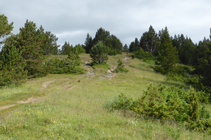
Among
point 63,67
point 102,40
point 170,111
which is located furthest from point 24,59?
point 102,40

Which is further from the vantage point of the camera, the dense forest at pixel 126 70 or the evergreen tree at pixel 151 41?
the evergreen tree at pixel 151 41

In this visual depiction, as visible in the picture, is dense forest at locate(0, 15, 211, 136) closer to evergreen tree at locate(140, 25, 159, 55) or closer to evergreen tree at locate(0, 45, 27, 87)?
evergreen tree at locate(0, 45, 27, 87)

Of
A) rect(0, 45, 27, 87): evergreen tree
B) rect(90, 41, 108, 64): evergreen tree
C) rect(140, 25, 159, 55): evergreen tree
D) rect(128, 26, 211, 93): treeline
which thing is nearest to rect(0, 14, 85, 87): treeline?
rect(0, 45, 27, 87): evergreen tree

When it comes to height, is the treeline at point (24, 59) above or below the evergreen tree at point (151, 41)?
below

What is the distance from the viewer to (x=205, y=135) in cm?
729

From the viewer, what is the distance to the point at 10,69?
18.8 metres

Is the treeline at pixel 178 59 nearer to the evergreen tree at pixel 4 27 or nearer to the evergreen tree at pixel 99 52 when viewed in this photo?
the evergreen tree at pixel 99 52

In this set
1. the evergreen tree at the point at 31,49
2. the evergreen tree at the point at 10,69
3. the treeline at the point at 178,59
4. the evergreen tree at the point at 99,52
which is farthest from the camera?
the evergreen tree at the point at 99,52

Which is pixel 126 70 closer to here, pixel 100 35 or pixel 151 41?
pixel 100 35

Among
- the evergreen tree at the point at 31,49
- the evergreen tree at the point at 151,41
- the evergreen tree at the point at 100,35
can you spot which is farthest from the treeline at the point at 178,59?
the evergreen tree at the point at 31,49

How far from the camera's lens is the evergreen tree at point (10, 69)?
18.0m

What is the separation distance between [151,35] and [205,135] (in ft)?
237

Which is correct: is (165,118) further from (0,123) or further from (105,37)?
(105,37)

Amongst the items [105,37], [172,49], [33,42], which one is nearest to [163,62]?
[172,49]
